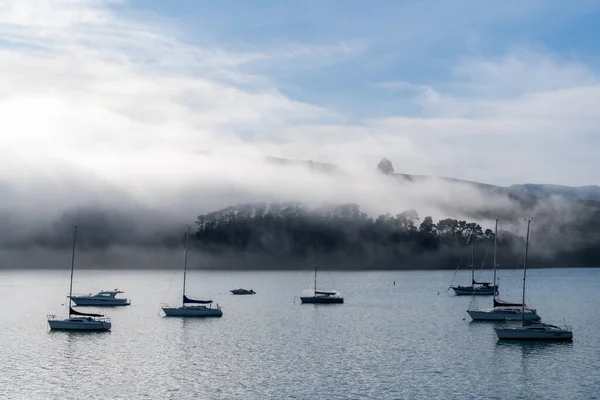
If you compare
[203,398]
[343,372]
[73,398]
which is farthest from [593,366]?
[73,398]

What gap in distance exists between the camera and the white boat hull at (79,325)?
119 m

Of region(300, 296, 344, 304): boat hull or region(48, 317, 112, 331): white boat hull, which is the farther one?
region(300, 296, 344, 304): boat hull

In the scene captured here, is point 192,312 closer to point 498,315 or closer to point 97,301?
point 97,301

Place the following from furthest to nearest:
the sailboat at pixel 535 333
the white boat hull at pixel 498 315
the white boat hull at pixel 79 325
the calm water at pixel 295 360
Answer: the white boat hull at pixel 498 315 → the white boat hull at pixel 79 325 → the sailboat at pixel 535 333 → the calm water at pixel 295 360

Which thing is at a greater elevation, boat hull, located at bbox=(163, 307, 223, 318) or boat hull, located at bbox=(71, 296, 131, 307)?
boat hull, located at bbox=(163, 307, 223, 318)

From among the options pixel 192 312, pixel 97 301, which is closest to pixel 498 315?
pixel 192 312

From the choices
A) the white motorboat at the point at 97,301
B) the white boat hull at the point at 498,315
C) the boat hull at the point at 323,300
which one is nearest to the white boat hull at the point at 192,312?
the boat hull at the point at 323,300

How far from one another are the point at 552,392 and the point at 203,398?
3479 cm

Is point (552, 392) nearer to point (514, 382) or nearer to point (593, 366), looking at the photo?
point (514, 382)

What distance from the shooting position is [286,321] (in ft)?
466

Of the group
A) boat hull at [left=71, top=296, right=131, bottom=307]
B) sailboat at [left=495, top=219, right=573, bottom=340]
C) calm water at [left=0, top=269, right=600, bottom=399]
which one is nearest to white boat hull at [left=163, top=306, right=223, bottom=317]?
calm water at [left=0, top=269, right=600, bottom=399]

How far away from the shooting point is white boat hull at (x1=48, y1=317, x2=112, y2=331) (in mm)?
119250

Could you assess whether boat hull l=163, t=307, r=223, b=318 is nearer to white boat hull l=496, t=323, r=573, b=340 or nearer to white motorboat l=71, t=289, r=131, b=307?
white motorboat l=71, t=289, r=131, b=307

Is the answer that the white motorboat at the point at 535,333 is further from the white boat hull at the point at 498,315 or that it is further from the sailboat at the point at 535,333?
the white boat hull at the point at 498,315
